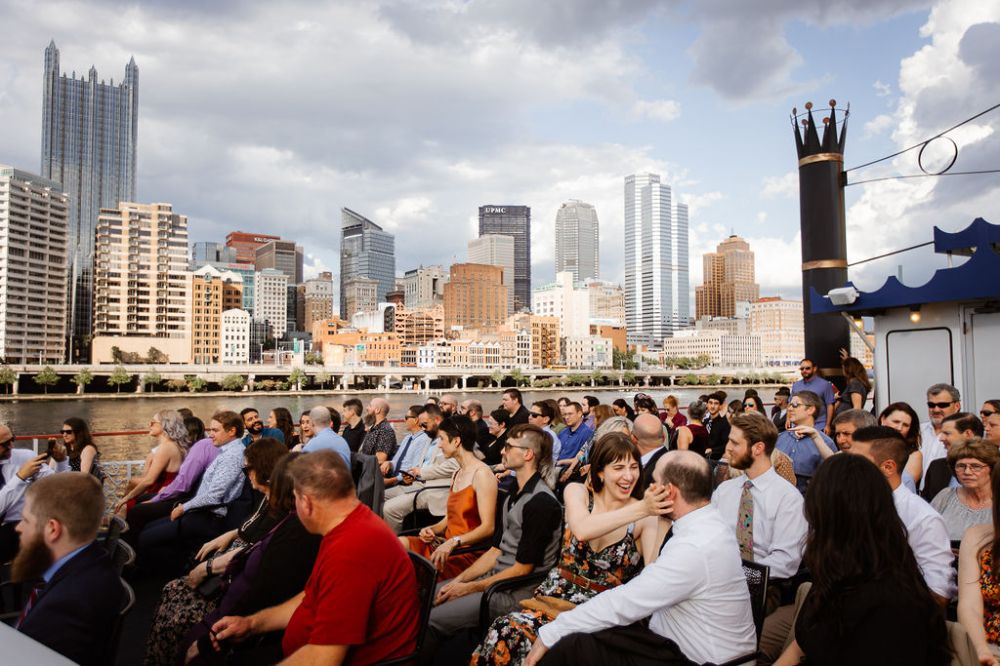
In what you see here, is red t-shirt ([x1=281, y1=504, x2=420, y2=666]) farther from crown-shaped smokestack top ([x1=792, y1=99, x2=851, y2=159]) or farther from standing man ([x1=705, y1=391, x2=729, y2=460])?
crown-shaped smokestack top ([x1=792, y1=99, x2=851, y2=159])

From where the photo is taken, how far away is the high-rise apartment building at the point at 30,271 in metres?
87.6

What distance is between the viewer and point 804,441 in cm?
455

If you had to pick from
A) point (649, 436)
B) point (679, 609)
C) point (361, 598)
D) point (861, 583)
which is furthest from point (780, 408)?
point (361, 598)

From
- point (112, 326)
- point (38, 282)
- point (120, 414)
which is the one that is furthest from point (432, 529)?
point (38, 282)

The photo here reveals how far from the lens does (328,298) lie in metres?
182

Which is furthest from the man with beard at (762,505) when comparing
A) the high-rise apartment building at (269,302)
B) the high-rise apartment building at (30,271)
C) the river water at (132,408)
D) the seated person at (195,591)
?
the high-rise apartment building at (269,302)

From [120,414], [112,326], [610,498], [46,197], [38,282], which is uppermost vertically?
[46,197]

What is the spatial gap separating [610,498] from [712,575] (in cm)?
84

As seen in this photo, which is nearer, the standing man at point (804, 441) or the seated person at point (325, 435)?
the standing man at point (804, 441)

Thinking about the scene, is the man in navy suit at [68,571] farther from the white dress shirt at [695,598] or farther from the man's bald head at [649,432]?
the man's bald head at [649,432]

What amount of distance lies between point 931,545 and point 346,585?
2.31 meters

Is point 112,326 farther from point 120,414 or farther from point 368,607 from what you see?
point 368,607

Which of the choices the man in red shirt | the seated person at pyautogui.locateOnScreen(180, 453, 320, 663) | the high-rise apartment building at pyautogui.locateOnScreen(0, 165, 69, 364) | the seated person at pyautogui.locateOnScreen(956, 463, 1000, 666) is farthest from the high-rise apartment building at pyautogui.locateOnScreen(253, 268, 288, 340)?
the seated person at pyautogui.locateOnScreen(956, 463, 1000, 666)

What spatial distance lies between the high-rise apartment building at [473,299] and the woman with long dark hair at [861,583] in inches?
5858
